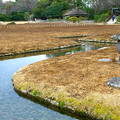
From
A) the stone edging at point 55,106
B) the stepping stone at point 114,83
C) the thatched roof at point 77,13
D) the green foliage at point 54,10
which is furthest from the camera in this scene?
the green foliage at point 54,10

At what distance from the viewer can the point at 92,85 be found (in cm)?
1252

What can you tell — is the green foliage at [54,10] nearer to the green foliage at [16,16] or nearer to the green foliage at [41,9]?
the green foliage at [41,9]

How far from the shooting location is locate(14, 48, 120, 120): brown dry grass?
33.9 ft

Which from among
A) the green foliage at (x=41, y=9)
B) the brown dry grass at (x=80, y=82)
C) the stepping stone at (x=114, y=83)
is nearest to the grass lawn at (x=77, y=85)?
the brown dry grass at (x=80, y=82)

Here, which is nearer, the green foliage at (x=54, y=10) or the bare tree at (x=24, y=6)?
the green foliage at (x=54, y=10)

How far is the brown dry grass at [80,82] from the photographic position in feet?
33.9

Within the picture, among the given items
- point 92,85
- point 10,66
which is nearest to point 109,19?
point 10,66

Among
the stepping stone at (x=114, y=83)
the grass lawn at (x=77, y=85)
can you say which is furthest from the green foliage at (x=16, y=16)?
the stepping stone at (x=114, y=83)

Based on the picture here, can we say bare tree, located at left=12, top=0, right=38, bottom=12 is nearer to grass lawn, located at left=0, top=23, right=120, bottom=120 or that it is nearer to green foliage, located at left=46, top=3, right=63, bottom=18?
green foliage, located at left=46, top=3, right=63, bottom=18

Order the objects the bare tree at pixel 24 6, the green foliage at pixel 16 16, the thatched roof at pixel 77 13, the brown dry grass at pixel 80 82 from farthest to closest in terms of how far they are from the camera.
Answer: the bare tree at pixel 24 6 → the green foliage at pixel 16 16 → the thatched roof at pixel 77 13 → the brown dry grass at pixel 80 82

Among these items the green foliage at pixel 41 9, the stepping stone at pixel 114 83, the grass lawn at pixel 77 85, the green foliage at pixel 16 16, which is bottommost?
the grass lawn at pixel 77 85

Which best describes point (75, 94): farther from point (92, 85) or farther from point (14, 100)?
point (14, 100)

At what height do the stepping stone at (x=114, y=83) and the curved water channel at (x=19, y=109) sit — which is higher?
the stepping stone at (x=114, y=83)

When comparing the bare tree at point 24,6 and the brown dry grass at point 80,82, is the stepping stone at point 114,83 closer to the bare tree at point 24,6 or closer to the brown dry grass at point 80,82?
the brown dry grass at point 80,82
